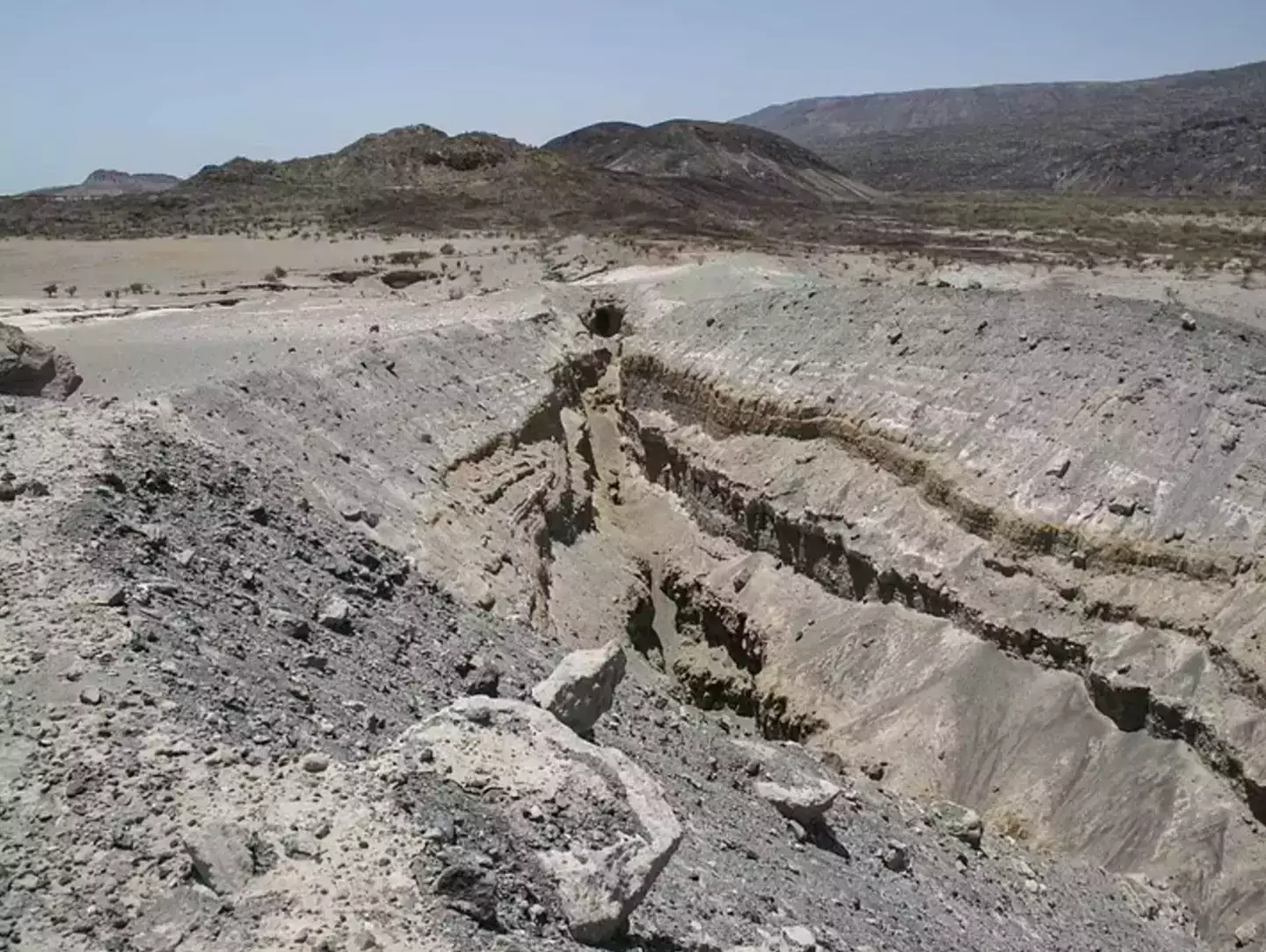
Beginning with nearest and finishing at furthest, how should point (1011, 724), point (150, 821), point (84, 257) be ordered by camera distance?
point (150, 821), point (1011, 724), point (84, 257)

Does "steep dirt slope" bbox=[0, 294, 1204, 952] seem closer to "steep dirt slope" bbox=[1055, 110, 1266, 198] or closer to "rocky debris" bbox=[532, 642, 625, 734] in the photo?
"rocky debris" bbox=[532, 642, 625, 734]

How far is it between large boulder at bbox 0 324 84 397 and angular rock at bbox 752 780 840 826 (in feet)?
35.0

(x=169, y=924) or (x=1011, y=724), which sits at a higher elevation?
(x=169, y=924)

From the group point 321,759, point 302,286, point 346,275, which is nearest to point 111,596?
point 321,759

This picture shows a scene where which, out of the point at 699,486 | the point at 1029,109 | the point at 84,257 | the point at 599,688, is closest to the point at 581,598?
the point at 699,486

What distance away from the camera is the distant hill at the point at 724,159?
8650 cm

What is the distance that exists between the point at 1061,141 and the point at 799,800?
13274 centimetres

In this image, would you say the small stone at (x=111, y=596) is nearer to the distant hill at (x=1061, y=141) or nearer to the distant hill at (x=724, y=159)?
the distant hill at (x=724, y=159)

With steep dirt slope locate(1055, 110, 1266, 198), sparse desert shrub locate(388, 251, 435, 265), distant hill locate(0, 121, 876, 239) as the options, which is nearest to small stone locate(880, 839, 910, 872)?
sparse desert shrub locate(388, 251, 435, 265)

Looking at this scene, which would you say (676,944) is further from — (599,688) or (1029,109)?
(1029,109)

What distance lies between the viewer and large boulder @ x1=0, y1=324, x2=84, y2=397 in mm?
14844

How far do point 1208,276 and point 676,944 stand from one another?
3284cm

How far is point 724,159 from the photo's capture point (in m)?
91.3

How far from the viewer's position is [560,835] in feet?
21.3
